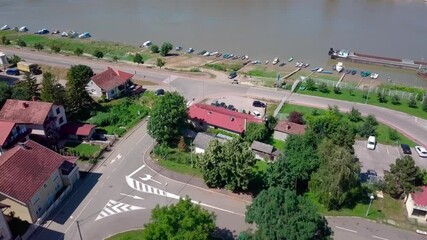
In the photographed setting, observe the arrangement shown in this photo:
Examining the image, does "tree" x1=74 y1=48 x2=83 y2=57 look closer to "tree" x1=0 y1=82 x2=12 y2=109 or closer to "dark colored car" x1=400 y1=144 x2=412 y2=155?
"tree" x1=0 y1=82 x2=12 y2=109

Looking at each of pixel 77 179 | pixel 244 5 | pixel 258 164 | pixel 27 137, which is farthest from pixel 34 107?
pixel 244 5

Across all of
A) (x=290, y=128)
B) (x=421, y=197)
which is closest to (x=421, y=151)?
(x=421, y=197)

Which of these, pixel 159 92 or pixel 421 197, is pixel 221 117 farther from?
pixel 421 197

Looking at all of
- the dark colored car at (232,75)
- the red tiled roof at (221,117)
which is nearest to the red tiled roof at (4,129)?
the red tiled roof at (221,117)

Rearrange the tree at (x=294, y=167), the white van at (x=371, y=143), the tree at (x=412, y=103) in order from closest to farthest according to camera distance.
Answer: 1. the tree at (x=294, y=167)
2. the white van at (x=371, y=143)
3. the tree at (x=412, y=103)

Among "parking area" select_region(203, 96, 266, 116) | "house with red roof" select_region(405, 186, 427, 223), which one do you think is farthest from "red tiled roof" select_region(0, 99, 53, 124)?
"house with red roof" select_region(405, 186, 427, 223)

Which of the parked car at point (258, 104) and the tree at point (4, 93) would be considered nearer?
the tree at point (4, 93)

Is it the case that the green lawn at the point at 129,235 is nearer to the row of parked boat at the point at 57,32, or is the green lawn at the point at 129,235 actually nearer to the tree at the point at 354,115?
the tree at the point at 354,115
